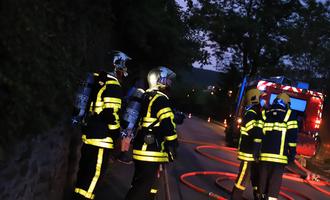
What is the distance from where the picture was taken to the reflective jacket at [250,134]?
742 centimetres

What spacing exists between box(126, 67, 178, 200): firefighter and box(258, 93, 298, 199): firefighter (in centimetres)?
211

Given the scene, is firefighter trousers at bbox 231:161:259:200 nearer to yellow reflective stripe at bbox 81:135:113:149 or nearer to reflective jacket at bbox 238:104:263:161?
reflective jacket at bbox 238:104:263:161

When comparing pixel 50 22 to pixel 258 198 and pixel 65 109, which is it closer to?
pixel 65 109

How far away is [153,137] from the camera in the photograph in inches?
225

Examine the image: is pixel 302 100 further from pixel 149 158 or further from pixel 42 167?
pixel 42 167

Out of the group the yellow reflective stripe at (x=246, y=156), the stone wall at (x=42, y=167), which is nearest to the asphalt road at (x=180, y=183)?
the stone wall at (x=42, y=167)

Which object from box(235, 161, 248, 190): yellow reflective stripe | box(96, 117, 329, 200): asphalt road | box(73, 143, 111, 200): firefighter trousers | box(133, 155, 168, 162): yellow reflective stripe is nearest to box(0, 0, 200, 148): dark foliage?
box(73, 143, 111, 200): firefighter trousers

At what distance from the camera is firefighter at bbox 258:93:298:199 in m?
7.32

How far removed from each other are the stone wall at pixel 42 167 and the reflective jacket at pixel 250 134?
8.06 ft

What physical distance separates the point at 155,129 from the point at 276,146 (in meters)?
2.39

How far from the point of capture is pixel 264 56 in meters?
40.4

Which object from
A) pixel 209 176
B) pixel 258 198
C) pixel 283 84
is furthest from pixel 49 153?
pixel 283 84

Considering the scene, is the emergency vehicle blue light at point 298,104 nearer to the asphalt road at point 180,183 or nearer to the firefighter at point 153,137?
the asphalt road at point 180,183

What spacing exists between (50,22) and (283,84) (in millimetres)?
12578
